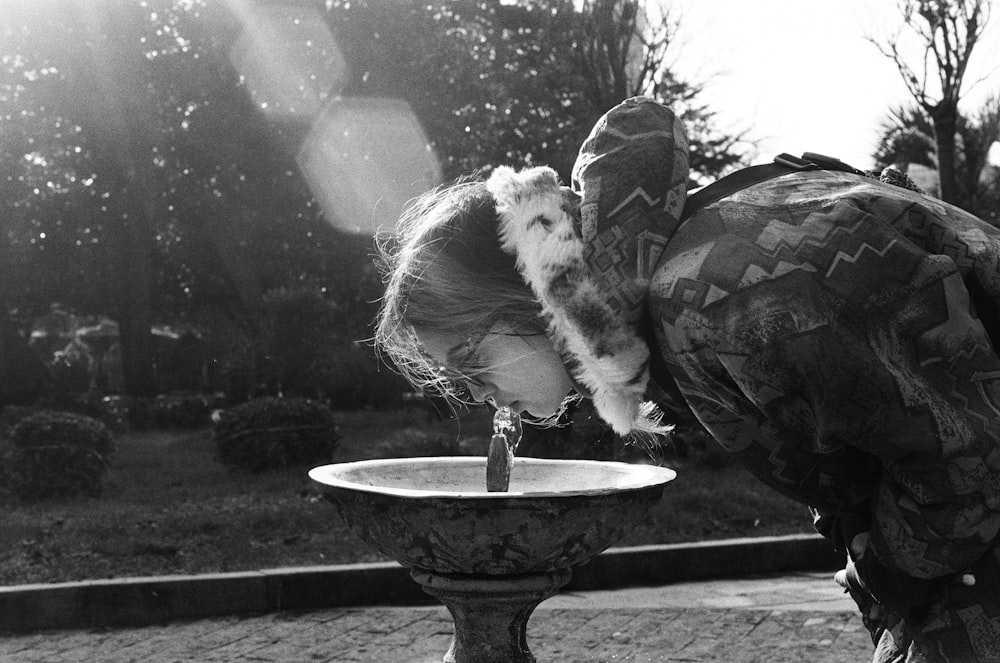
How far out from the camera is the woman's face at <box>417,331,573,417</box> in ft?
7.70

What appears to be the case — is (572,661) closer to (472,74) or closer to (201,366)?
(472,74)

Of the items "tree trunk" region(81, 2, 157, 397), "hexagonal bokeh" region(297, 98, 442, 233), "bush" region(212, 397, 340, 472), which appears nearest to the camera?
"bush" region(212, 397, 340, 472)

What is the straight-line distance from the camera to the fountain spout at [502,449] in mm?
3174

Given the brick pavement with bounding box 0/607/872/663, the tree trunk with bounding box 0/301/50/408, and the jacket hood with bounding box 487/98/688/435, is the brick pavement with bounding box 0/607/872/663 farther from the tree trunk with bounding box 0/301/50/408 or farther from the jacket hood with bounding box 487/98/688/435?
the tree trunk with bounding box 0/301/50/408

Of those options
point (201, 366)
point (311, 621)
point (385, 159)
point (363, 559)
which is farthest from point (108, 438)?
point (201, 366)

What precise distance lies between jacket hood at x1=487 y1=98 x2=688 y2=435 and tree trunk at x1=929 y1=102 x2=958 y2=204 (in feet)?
27.7

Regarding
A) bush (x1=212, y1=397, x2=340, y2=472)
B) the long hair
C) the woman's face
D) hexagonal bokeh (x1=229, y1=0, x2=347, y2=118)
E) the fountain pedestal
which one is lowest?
bush (x1=212, y1=397, x2=340, y2=472)

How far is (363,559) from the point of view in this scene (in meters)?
5.72

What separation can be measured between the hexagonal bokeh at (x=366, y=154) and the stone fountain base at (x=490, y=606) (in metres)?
17.7

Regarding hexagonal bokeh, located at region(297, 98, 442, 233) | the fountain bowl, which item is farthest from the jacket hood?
hexagonal bokeh, located at region(297, 98, 442, 233)

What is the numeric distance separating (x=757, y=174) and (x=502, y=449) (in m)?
1.42

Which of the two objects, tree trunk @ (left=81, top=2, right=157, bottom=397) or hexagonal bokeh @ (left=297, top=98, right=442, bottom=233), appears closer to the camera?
tree trunk @ (left=81, top=2, right=157, bottom=397)

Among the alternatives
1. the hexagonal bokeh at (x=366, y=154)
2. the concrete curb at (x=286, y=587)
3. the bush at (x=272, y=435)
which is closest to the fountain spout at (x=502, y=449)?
the concrete curb at (x=286, y=587)

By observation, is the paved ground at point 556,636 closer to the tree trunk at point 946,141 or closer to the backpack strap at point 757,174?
the backpack strap at point 757,174
